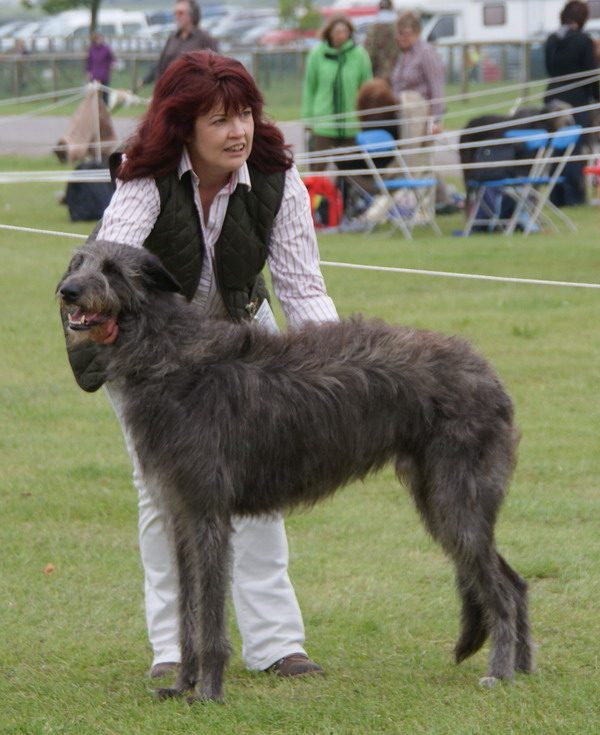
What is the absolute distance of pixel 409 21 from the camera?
1445 centimetres

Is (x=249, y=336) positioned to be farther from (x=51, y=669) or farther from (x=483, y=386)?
(x=51, y=669)

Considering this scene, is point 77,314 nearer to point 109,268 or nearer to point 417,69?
point 109,268

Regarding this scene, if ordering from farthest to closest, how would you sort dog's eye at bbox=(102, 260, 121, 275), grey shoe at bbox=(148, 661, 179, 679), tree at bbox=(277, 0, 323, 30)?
tree at bbox=(277, 0, 323, 30)
grey shoe at bbox=(148, 661, 179, 679)
dog's eye at bbox=(102, 260, 121, 275)

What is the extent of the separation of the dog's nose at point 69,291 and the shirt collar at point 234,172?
2.22 ft

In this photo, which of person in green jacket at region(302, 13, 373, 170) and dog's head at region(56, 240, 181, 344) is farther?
person in green jacket at region(302, 13, 373, 170)

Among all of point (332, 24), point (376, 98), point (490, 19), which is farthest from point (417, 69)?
point (490, 19)

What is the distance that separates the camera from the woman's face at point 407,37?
14.5 meters

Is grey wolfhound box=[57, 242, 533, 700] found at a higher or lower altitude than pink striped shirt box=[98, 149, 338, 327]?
lower

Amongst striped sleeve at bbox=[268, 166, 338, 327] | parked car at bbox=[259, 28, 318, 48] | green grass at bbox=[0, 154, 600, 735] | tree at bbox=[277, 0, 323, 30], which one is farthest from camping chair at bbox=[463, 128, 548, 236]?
tree at bbox=[277, 0, 323, 30]

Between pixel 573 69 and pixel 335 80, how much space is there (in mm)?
3411

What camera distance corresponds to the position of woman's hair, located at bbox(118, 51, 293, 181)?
397 centimetres

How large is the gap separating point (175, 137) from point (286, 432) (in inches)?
40.8

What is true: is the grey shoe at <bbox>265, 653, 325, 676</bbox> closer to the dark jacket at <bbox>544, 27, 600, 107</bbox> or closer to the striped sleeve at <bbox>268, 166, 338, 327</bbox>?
the striped sleeve at <bbox>268, 166, 338, 327</bbox>

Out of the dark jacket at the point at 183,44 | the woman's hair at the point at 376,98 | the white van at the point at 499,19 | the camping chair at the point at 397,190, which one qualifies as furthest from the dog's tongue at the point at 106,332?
the white van at the point at 499,19
